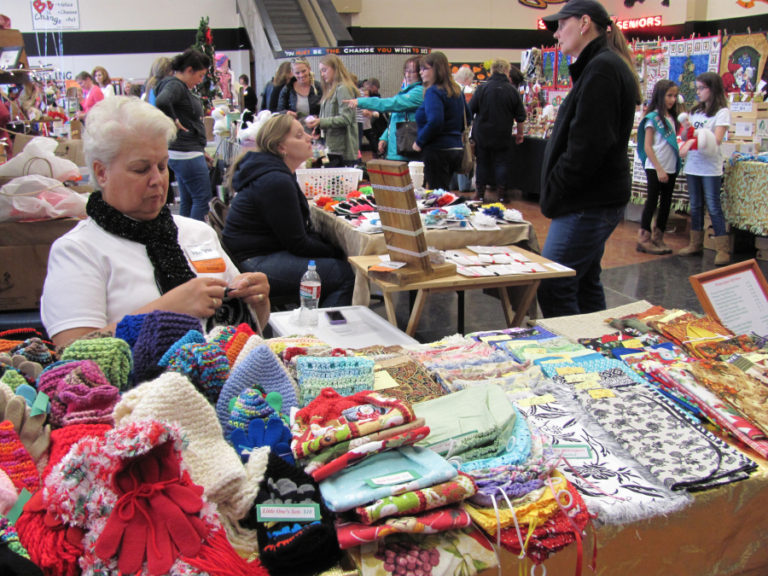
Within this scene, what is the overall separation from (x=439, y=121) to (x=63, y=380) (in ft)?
17.7

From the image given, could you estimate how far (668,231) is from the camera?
7.36 m

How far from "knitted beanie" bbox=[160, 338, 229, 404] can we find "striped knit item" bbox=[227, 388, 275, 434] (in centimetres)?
8

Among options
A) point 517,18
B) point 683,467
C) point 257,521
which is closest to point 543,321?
point 683,467

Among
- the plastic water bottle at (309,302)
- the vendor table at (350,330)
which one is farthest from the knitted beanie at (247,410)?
the plastic water bottle at (309,302)

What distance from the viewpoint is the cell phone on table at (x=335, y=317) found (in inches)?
121

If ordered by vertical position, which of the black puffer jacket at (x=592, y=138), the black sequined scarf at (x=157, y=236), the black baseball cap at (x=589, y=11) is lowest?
the black sequined scarf at (x=157, y=236)

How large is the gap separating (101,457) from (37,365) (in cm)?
54

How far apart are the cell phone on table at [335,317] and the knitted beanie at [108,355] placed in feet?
5.66

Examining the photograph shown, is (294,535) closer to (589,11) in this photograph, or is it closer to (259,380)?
(259,380)

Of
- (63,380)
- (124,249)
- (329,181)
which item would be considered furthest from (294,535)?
(329,181)

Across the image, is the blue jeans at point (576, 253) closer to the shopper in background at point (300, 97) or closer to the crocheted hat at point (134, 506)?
the crocheted hat at point (134, 506)

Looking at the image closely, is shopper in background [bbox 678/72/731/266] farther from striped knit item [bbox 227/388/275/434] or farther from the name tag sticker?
the name tag sticker

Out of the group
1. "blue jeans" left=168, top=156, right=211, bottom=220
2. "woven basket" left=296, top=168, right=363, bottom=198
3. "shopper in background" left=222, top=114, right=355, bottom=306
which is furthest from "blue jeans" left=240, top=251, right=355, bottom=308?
"blue jeans" left=168, top=156, right=211, bottom=220

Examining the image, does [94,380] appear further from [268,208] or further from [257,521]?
[268,208]
